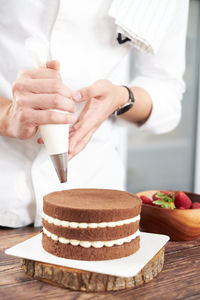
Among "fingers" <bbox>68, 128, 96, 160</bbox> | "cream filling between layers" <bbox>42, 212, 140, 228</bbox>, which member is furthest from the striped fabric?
"cream filling between layers" <bbox>42, 212, 140, 228</bbox>

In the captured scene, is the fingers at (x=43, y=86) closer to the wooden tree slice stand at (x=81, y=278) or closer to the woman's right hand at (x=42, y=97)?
the woman's right hand at (x=42, y=97)

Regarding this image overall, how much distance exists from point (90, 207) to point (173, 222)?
291 millimetres

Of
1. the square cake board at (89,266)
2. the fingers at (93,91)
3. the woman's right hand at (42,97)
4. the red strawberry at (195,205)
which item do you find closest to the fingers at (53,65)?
the woman's right hand at (42,97)

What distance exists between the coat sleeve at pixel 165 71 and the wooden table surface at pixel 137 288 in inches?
22.1

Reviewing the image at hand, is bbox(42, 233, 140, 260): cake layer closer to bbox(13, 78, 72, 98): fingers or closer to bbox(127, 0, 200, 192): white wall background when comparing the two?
bbox(13, 78, 72, 98): fingers

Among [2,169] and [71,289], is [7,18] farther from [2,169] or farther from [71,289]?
[71,289]

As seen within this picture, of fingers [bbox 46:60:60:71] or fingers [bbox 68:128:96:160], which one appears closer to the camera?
fingers [bbox 46:60:60:71]

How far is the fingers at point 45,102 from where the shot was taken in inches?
30.2

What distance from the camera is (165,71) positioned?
4.25 ft

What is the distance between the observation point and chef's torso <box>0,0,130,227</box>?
100cm

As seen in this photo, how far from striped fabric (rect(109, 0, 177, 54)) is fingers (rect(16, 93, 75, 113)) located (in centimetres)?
40

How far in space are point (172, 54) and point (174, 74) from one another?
0.07 m

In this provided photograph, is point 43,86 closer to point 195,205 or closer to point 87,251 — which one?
point 87,251

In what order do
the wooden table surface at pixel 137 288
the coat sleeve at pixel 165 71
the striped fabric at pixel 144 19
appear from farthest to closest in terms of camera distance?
the coat sleeve at pixel 165 71 < the striped fabric at pixel 144 19 < the wooden table surface at pixel 137 288
